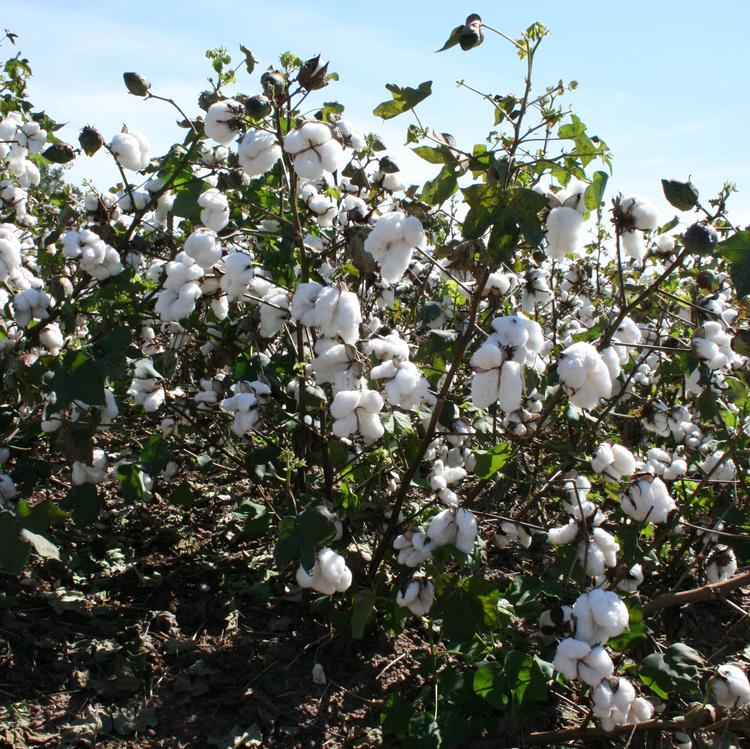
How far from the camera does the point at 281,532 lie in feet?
5.69

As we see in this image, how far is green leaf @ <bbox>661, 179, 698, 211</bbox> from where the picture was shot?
1.69 metres

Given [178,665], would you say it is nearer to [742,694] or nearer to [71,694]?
[71,694]

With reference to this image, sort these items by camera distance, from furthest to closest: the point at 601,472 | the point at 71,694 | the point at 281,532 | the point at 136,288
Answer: the point at 136,288, the point at 71,694, the point at 601,472, the point at 281,532

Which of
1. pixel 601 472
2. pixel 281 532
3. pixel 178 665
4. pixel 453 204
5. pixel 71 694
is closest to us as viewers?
pixel 281 532

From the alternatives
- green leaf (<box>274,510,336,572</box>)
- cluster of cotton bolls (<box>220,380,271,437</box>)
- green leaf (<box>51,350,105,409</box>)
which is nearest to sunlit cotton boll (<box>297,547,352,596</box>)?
green leaf (<box>274,510,336,572</box>)

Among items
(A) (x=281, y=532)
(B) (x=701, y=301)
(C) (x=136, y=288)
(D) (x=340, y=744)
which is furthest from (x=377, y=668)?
(B) (x=701, y=301)

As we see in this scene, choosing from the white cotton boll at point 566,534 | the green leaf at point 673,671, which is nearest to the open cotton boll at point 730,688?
the green leaf at point 673,671

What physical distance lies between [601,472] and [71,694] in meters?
1.60

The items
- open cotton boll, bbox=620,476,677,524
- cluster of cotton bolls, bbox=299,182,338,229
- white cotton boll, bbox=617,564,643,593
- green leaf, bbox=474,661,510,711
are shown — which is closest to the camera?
green leaf, bbox=474,661,510,711

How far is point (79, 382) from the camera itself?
5.92 feet

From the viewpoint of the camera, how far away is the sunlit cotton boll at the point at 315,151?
168 cm

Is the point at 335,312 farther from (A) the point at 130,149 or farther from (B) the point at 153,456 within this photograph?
(A) the point at 130,149

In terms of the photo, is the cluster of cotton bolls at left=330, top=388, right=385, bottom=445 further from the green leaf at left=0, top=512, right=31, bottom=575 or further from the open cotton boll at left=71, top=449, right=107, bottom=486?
the open cotton boll at left=71, top=449, right=107, bottom=486

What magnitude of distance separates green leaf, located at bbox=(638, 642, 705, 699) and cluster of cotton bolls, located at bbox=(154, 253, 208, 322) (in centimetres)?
150
